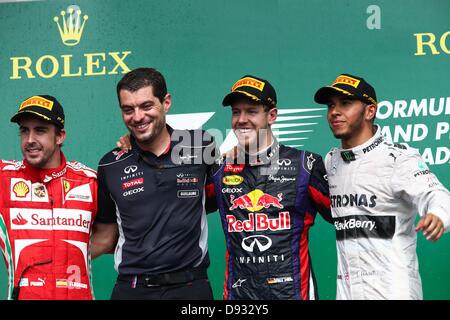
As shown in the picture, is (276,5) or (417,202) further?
(276,5)

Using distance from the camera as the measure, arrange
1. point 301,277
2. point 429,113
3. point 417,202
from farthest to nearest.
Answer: point 429,113, point 301,277, point 417,202

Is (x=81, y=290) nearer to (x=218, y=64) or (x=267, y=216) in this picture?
(x=267, y=216)

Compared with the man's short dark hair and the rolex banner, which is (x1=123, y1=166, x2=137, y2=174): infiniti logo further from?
the rolex banner

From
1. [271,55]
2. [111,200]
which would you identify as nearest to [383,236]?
[111,200]

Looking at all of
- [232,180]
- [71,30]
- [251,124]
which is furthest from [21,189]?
[71,30]

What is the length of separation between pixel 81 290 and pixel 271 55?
181cm

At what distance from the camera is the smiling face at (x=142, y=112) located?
3207 mm

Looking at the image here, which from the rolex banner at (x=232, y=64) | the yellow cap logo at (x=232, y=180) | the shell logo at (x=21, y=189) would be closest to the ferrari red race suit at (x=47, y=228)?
the shell logo at (x=21, y=189)

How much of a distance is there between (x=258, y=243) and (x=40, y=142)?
3.22ft

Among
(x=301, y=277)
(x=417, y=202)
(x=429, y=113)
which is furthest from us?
(x=429, y=113)

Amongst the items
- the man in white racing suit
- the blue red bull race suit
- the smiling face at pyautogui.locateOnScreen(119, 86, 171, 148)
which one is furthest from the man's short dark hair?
the man in white racing suit

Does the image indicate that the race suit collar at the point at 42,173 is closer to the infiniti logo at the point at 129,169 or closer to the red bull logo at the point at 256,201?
the infiniti logo at the point at 129,169

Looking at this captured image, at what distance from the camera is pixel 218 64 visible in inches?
176
